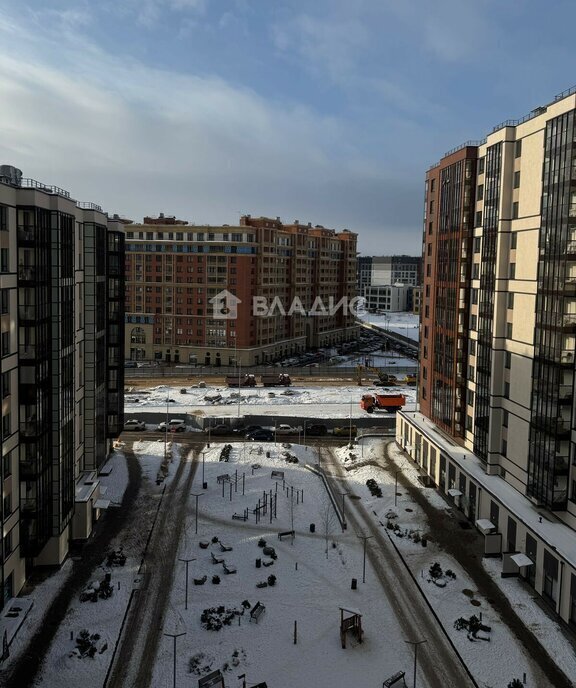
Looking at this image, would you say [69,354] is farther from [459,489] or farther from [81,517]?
[459,489]

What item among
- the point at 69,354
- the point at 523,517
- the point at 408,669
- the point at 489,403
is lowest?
the point at 408,669

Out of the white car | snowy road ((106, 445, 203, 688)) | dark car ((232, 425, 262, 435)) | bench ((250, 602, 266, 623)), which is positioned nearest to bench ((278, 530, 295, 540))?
snowy road ((106, 445, 203, 688))

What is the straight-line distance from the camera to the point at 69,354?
107ft

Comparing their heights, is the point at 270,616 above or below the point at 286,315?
below

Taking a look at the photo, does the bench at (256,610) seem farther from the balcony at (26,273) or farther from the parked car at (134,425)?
the parked car at (134,425)

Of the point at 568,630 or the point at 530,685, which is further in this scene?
the point at 568,630

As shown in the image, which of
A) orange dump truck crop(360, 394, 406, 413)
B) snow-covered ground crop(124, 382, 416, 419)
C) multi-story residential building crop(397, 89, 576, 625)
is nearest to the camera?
multi-story residential building crop(397, 89, 576, 625)

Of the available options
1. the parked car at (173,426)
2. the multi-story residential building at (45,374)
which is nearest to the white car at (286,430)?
the parked car at (173,426)

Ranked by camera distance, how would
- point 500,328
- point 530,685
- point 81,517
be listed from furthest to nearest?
1. point 500,328
2. point 81,517
3. point 530,685

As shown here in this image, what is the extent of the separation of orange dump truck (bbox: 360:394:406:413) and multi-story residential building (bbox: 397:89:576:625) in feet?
61.6

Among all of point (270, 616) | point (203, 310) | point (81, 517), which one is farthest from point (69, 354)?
point (203, 310)

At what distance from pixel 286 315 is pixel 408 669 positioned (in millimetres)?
93035

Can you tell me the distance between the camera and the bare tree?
121 ft

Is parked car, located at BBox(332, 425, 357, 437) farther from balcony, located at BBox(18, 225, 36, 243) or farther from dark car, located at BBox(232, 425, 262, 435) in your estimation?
balcony, located at BBox(18, 225, 36, 243)
